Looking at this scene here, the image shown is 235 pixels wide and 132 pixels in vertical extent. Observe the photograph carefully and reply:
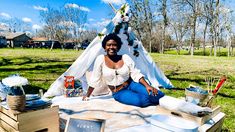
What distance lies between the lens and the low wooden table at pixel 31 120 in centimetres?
335

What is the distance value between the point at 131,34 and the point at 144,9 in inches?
1339

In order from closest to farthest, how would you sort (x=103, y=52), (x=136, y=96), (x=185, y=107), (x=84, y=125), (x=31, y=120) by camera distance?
(x=84, y=125) < (x=31, y=120) < (x=185, y=107) < (x=136, y=96) < (x=103, y=52)

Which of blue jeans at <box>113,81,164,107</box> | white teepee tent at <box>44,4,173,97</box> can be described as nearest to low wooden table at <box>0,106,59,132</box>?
blue jeans at <box>113,81,164,107</box>

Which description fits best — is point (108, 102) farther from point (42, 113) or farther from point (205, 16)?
point (205, 16)

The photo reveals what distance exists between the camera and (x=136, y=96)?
517 cm

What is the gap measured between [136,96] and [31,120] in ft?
7.55

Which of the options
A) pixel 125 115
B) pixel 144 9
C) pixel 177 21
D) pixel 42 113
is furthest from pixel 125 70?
pixel 177 21

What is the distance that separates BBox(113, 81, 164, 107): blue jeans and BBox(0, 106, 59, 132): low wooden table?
189 centimetres

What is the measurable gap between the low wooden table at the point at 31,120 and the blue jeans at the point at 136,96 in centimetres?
189

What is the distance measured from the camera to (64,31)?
5775 cm

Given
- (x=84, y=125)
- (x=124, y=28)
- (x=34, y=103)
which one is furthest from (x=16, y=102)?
(x=124, y=28)

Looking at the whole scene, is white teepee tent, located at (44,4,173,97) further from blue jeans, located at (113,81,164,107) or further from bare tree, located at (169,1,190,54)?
bare tree, located at (169,1,190,54)

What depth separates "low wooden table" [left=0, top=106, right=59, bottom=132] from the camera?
11.0 ft

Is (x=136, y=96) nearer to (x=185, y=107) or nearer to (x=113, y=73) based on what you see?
(x=113, y=73)
